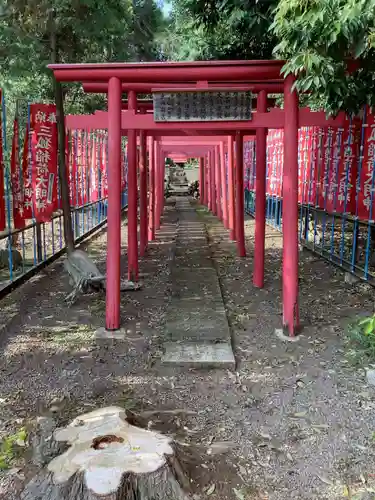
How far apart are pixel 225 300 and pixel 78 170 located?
562 centimetres

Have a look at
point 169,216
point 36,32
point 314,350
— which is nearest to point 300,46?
A: point 314,350

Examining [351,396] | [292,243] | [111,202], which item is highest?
[111,202]

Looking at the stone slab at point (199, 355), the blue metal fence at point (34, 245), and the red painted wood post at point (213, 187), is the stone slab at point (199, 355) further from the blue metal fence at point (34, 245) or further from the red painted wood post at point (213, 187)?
the red painted wood post at point (213, 187)

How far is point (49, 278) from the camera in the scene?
7578 mm

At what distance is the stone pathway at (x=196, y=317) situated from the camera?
14.9 feet

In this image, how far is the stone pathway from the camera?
14.9ft

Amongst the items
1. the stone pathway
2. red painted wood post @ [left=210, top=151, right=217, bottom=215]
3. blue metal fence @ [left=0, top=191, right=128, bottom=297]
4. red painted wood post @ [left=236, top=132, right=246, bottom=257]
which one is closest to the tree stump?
the stone pathway

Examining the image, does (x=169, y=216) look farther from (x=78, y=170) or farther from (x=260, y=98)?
(x=260, y=98)

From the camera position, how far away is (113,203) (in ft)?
16.8

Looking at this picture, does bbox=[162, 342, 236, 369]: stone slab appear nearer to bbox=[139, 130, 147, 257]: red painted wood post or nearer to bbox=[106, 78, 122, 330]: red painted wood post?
bbox=[106, 78, 122, 330]: red painted wood post

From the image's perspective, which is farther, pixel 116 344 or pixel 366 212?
pixel 366 212

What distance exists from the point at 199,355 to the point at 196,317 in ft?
3.78

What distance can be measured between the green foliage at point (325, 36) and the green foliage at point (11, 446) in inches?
129

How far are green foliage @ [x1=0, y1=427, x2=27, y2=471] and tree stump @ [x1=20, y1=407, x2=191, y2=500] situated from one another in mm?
380
